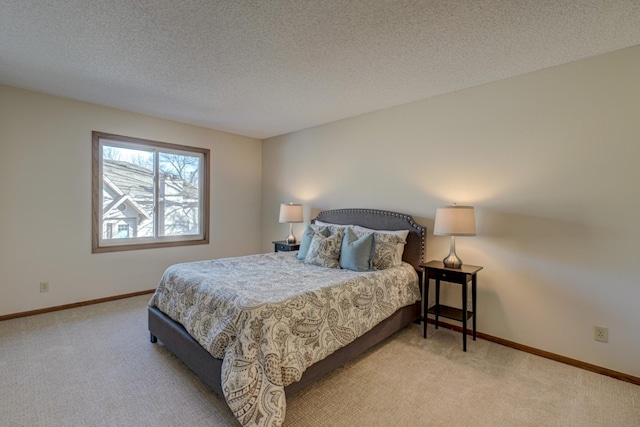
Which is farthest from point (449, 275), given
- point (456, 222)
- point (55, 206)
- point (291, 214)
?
point (55, 206)

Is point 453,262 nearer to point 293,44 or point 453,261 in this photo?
point 453,261

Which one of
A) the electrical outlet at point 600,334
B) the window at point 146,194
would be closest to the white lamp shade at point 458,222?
the electrical outlet at point 600,334

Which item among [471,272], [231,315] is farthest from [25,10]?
[471,272]

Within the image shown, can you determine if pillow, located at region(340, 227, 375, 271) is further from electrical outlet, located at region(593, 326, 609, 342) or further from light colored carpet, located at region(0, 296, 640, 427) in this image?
electrical outlet, located at region(593, 326, 609, 342)

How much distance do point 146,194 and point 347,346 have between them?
141 inches

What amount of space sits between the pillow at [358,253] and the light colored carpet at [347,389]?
0.78 m

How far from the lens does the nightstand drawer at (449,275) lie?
8.74 ft

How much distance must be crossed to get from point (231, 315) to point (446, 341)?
213 cm

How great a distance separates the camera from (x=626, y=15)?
188cm

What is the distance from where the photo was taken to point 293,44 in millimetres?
2238

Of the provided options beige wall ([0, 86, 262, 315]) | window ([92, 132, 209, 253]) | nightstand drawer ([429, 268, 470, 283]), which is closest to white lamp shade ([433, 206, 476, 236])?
nightstand drawer ([429, 268, 470, 283])

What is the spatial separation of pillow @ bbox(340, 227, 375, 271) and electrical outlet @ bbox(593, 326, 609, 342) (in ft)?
6.16

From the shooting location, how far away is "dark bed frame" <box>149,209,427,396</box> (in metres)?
1.94

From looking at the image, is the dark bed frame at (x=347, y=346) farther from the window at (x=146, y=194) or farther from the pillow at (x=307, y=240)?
the window at (x=146, y=194)
